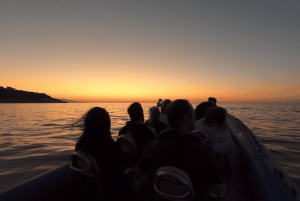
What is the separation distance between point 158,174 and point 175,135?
13.0 inches

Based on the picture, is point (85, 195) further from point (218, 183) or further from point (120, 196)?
point (218, 183)

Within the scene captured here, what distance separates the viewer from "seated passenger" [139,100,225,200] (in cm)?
144

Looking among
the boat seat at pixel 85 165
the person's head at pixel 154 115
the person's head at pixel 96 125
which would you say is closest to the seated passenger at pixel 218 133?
the person's head at pixel 154 115

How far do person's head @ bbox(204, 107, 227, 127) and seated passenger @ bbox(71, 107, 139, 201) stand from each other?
1978 mm

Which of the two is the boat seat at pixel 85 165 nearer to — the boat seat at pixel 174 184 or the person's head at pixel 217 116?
the boat seat at pixel 174 184

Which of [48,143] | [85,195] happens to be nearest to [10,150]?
[48,143]

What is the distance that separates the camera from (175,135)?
1499mm

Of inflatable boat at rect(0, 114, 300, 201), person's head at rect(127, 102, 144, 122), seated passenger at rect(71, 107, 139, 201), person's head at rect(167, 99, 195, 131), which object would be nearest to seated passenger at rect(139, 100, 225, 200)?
person's head at rect(167, 99, 195, 131)

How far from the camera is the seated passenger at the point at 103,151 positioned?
1854mm

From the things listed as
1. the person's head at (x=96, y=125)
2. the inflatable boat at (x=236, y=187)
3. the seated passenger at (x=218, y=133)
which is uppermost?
the person's head at (x=96, y=125)

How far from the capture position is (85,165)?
1789mm

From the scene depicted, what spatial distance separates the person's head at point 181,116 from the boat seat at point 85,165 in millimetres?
843

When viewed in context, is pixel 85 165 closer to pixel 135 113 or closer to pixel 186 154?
pixel 186 154

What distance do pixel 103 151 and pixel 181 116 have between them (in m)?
0.89
